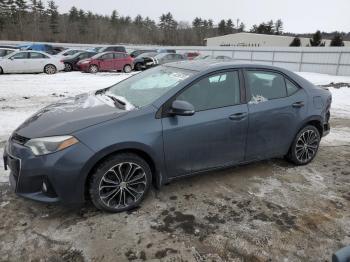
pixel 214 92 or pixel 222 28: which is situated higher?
pixel 222 28

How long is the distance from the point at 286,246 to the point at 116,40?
276ft

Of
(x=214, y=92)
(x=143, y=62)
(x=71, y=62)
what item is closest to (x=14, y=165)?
(x=214, y=92)

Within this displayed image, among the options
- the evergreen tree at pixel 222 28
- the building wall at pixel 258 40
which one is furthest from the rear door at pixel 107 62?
the evergreen tree at pixel 222 28

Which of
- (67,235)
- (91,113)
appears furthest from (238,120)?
(67,235)

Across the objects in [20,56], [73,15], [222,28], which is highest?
[73,15]

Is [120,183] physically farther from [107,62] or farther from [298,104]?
[107,62]

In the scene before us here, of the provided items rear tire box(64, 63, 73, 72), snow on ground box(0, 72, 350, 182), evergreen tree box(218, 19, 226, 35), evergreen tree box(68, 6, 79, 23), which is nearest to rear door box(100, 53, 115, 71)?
rear tire box(64, 63, 73, 72)

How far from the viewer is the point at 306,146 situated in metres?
4.98

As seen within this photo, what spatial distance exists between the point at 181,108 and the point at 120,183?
1032 mm

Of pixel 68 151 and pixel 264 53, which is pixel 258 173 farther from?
pixel 264 53

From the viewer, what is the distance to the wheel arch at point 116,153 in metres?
3.25

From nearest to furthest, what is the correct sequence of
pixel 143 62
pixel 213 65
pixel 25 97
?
pixel 213 65 → pixel 25 97 → pixel 143 62

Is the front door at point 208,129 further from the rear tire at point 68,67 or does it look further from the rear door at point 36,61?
the rear tire at point 68,67

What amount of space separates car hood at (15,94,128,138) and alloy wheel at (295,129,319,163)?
2.77 m
